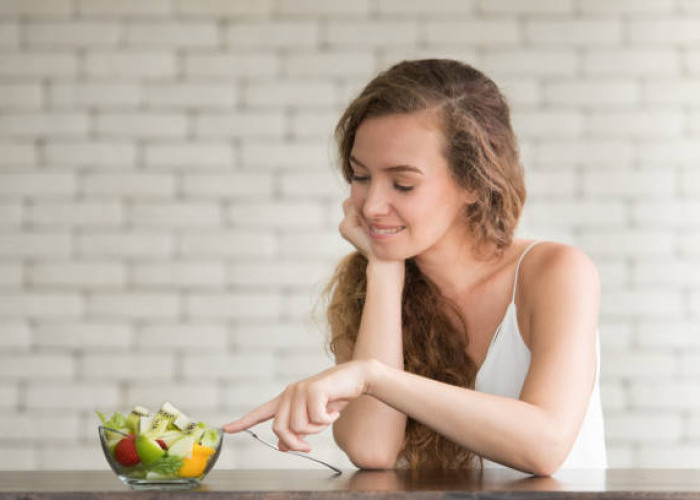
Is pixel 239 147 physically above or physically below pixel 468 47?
below

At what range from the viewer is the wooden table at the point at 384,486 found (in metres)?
1.43

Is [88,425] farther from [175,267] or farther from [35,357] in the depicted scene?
[175,267]

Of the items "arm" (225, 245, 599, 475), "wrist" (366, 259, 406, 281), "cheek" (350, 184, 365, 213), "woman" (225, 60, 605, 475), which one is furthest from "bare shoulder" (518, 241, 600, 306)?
"cheek" (350, 184, 365, 213)

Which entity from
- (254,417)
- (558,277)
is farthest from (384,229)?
(254,417)

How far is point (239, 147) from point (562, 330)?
5.99ft

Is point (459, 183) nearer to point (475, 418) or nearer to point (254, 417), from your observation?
point (475, 418)

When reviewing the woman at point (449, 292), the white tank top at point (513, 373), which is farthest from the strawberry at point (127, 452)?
the white tank top at point (513, 373)

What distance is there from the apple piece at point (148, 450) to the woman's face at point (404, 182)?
70cm

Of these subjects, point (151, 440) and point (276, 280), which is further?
point (276, 280)

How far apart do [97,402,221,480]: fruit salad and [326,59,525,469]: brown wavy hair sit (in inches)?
28.1

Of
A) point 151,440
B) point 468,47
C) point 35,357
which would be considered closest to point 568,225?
point 468,47

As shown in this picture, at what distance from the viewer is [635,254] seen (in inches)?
136

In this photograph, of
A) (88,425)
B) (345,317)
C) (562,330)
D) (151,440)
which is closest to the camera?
(151,440)

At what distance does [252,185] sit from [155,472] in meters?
2.04
